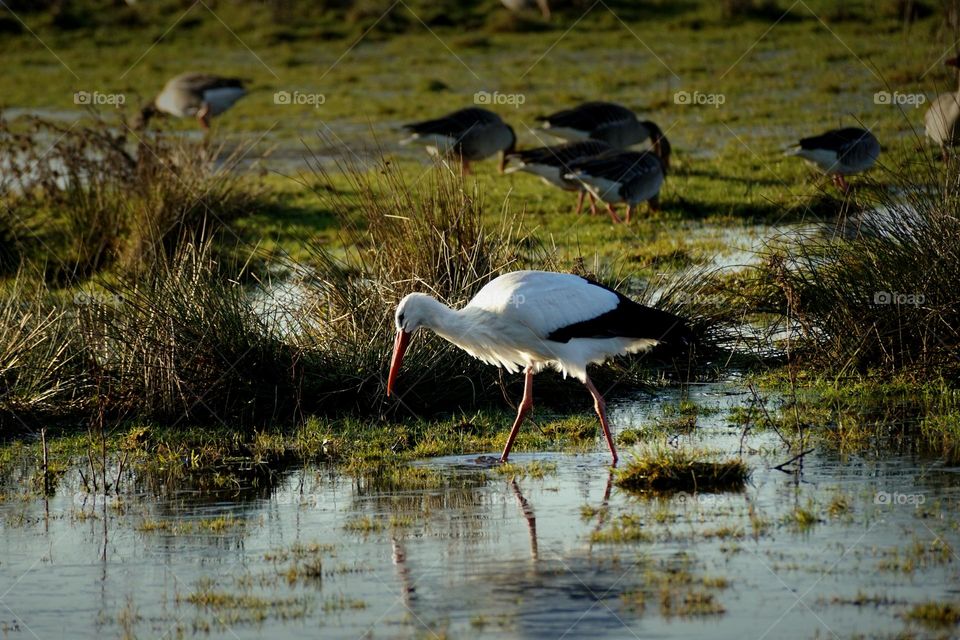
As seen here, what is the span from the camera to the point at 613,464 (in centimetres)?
880

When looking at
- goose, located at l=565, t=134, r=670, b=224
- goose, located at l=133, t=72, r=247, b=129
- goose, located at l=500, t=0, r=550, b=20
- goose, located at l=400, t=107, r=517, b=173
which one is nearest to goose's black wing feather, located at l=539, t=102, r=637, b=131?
goose, located at l=400, t=107, r=517, b=173

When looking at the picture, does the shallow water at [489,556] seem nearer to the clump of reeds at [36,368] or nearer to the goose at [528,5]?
the clump of reeds at [36,368]

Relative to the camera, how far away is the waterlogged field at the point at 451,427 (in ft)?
20.9

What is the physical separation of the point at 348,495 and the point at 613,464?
165 cm

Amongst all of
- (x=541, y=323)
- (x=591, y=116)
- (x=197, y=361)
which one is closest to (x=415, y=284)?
(x=197, y=361)

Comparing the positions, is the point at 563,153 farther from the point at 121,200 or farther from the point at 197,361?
the point at 197,361

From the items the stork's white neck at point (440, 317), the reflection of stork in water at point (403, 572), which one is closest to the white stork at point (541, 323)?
the stork's white neck at point (440, 317)

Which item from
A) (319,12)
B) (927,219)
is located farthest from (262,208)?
(319,12)

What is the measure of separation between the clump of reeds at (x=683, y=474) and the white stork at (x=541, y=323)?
114 centimetres

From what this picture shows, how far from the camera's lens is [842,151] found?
1691 cm

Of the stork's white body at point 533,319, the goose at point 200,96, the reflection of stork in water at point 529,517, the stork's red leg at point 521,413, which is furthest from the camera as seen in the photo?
the goose at point 200,96

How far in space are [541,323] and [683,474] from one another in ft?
5.71

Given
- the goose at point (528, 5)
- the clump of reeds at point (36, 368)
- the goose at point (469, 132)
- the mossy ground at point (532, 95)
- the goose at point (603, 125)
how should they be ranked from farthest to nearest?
the goose at point (528, 5)
the goose at point (603, 125)
the goose at point (469, 132)
the mossy ground at point (532, 95)
the clump of reeds at point (36, 368)

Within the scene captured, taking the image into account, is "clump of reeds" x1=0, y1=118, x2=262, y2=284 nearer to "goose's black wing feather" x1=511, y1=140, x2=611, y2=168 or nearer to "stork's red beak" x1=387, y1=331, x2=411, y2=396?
"goose's black wing feather" x1=511, y1=140, x2=611, y2=168
